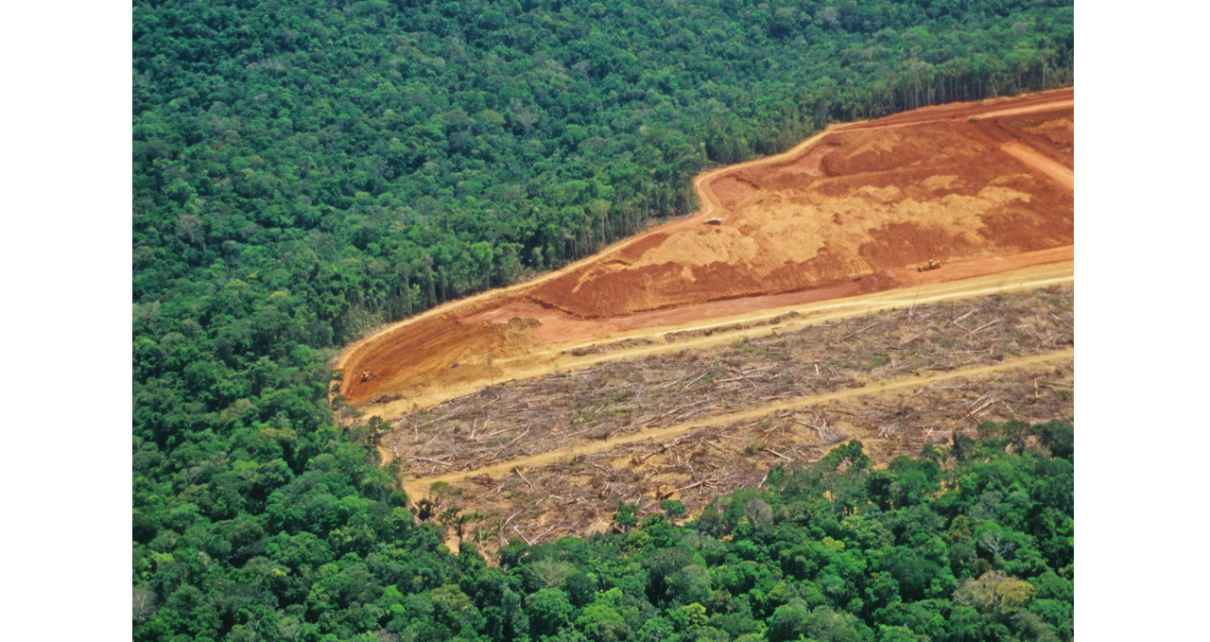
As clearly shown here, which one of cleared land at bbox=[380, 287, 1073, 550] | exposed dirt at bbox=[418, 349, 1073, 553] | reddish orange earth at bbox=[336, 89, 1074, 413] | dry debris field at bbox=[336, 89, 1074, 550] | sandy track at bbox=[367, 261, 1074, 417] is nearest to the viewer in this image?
exposed dirt at bbox=[418, 349, 1073, 553]

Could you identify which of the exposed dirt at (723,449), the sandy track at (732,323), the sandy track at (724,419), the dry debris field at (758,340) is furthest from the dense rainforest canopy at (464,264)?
the sandy track at (732,323)

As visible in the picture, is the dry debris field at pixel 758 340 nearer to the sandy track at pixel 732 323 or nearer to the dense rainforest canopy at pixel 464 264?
the sandy track at pixel 732 323

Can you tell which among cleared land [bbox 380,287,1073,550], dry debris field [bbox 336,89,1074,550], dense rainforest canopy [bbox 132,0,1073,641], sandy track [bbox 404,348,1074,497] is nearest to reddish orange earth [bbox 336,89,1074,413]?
dry debris field [bbox 336,89,1074,550]

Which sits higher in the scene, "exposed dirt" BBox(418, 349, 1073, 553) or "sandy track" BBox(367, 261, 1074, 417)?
"sandy track" BBox(367, 261, 1074, 417)

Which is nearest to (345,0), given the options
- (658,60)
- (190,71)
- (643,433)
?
(190,71)

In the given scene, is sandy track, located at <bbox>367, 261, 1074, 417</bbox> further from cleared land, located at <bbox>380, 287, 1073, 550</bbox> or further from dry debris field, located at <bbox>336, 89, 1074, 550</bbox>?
cleared land, located at <bbox>380, 287, 1073, 550</bbox>

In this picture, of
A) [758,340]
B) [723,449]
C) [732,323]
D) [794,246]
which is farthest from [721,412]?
[794,246]

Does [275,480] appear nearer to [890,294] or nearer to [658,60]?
[890,294]
